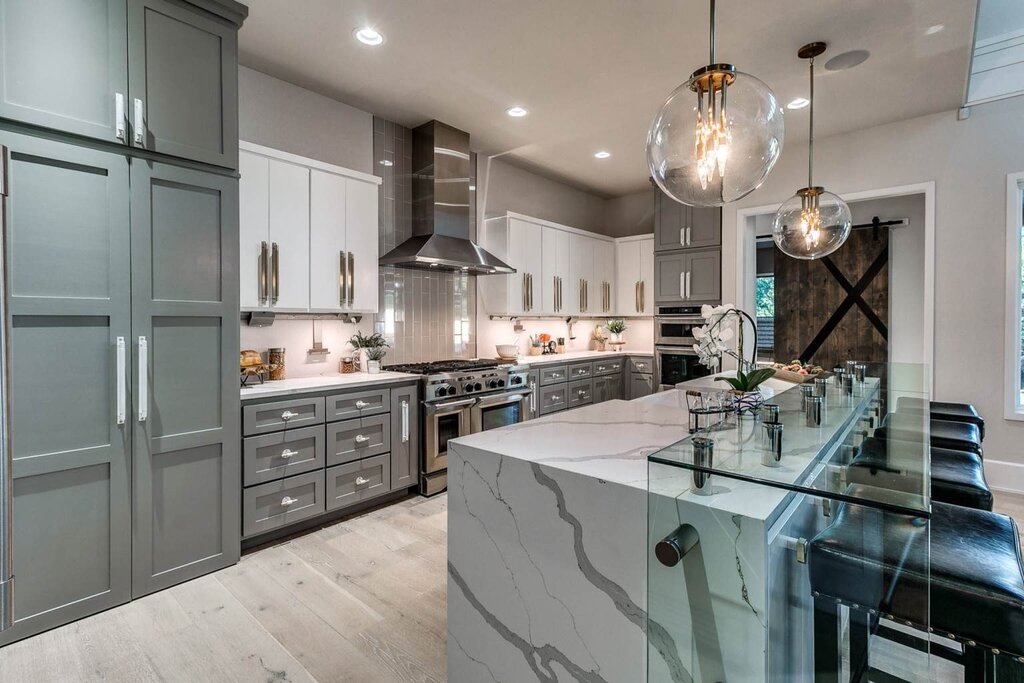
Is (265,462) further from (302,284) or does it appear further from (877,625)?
(877,625)

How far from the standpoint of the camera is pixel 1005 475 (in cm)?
368

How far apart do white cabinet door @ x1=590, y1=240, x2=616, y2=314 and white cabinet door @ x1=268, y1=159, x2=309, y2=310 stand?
3.47 metres

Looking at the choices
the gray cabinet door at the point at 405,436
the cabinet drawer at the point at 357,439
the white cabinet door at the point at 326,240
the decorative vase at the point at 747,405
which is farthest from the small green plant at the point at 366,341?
the decorative vase at the point at 747,405

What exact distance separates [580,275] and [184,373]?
4113 mm

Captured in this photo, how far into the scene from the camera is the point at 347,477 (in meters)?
3.15

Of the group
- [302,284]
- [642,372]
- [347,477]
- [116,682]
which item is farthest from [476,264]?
[116,682]

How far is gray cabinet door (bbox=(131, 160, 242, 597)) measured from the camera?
2256 mm

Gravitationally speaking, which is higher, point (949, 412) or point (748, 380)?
point (748, 380)

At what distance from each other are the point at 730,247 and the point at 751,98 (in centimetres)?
371

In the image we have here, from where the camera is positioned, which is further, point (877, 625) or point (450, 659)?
point (450, 659)

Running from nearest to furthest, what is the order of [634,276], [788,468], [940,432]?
[788,468]
[940,432]
[634,276]

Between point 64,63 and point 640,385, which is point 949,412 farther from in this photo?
point 64,63

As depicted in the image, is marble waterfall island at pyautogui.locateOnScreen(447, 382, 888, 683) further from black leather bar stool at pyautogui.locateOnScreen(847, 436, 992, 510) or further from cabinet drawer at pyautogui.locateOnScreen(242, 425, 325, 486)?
cabinet drawer at pyautogui.locateOnScreen(242, 425, 325, 486)

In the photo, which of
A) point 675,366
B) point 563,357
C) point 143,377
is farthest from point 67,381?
point 675,366
